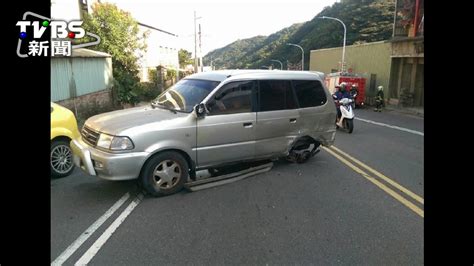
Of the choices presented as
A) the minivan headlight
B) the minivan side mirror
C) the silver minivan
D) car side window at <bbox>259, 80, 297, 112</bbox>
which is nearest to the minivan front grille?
the silver minivan

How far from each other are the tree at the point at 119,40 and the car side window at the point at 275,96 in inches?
489

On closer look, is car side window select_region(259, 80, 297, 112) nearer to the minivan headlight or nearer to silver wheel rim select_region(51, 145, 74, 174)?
the minivan headlight

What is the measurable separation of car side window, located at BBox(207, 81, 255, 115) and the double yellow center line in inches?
97.3

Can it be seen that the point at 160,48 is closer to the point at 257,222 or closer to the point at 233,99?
the point at 233,99

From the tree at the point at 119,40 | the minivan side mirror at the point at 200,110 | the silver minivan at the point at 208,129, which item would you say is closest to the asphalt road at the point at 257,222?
the silver minivan at the point at 208,129

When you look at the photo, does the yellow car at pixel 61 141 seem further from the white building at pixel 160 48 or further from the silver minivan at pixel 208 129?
the white building at pixel 160 48

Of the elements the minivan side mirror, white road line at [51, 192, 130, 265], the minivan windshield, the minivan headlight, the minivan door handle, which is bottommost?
white road line at [51, 192, 130, 265]

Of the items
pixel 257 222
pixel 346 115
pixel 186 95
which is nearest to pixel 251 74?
pixel 186 95

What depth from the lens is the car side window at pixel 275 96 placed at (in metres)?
6.27

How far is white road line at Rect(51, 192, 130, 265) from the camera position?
358 cm

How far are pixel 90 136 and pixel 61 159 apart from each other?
1333 millimetres
